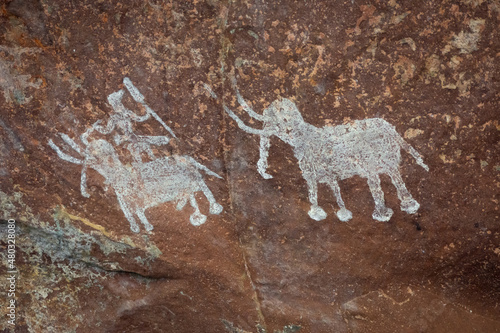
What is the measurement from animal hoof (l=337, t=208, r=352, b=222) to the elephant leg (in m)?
0.07

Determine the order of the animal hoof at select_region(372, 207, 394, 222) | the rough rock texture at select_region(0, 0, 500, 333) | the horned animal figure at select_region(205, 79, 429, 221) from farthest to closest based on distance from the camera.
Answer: the animal hoof at select_region(372, 207, 394, 222)
the horned animal figure at select_region(205, 79, 429, 221)
the rough rock texture at select_region(0, 0, 500, 333)

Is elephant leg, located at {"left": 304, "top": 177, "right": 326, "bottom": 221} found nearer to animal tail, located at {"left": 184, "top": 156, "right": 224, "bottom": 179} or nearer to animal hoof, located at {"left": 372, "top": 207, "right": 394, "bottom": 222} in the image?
animal hoof, located at {"left": 372, "top": 207, "right": 394, "bottom": 222}

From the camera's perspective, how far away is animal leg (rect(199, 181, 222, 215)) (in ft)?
7.75

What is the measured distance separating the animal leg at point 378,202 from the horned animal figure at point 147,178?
2.11ft

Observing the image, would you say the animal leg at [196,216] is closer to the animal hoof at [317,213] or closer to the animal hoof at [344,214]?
the animal hoof at [317,213]

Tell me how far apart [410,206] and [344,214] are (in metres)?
0.27

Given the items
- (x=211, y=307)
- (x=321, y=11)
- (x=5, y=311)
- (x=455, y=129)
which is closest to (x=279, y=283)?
(x=211, y=307)

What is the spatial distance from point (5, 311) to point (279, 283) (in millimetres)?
1455

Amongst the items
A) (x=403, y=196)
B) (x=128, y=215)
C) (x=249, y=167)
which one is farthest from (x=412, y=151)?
(x=128, y=215)

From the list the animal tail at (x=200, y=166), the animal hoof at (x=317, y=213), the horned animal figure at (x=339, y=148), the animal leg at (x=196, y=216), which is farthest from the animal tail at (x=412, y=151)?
the animal leg at (x=196, y=216)

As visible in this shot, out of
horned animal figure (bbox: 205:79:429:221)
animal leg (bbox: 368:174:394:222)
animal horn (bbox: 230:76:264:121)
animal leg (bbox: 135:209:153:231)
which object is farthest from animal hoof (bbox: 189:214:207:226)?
animal leg (bbox: 368:174:394:222)

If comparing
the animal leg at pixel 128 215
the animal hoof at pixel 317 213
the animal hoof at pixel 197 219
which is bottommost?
the animal leg at pixel 128 215

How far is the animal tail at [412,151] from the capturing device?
2082 millimetres

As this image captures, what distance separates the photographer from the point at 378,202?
2.21m
